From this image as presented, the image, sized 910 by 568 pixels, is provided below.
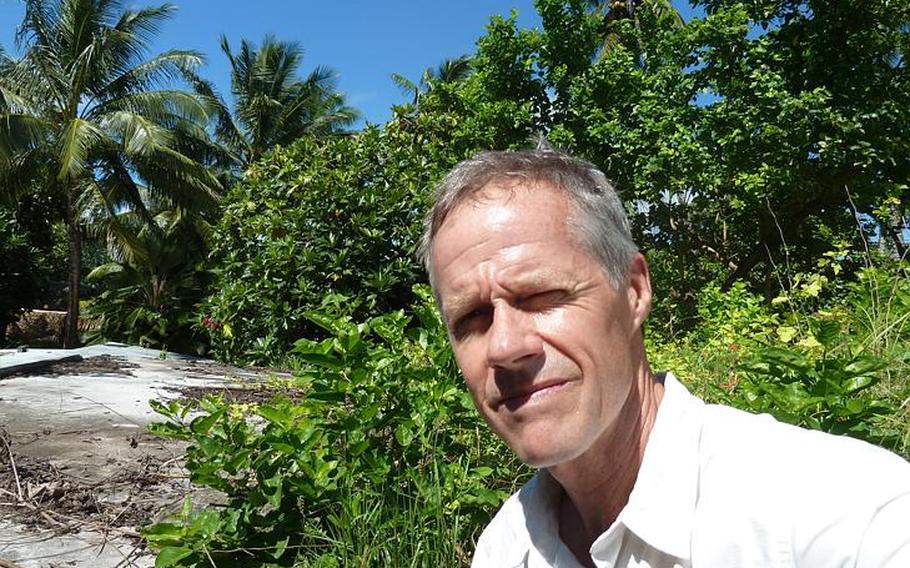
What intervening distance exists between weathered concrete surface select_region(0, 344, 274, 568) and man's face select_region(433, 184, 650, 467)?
1.99 m

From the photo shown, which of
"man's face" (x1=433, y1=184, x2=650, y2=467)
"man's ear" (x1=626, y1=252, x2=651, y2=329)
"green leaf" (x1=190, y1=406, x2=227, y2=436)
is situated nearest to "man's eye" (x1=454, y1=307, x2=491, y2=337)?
"man's face" (x1=433, y1=184, x2=650, y2=467)

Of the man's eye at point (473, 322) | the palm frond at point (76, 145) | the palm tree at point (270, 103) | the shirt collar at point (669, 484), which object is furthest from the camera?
the palm tree at point (270, 103)

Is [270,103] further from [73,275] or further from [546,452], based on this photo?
[546,452]

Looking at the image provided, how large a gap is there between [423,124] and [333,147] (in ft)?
4.24

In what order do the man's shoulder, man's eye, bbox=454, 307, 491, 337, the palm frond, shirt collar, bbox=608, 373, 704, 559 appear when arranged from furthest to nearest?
the palm frond
the man's shoulder
man's eye, bbox=454, 307, 491, 337
shirt collar, bbox=608, 373, 704, 559

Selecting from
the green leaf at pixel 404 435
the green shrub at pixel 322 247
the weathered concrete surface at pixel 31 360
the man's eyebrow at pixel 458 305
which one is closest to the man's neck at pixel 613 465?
the man's eyebrow at pixel 458 305

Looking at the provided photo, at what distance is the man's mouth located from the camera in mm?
1391

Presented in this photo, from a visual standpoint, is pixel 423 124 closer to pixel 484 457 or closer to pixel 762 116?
pixel 762 116

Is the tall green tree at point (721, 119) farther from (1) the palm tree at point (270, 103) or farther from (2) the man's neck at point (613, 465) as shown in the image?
(1) the palm tree at point (270, 103)

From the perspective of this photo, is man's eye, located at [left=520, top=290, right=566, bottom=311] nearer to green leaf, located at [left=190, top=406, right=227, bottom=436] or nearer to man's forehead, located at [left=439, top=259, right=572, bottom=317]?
man's forehead, located at [left=439, top=259, right=572, bottom=317]

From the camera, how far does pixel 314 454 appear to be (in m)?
2.64

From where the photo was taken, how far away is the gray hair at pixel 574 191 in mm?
1477

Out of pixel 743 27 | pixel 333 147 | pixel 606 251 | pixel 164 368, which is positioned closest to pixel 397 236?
pixel 333 147

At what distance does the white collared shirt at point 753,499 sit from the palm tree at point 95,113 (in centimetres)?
2010
